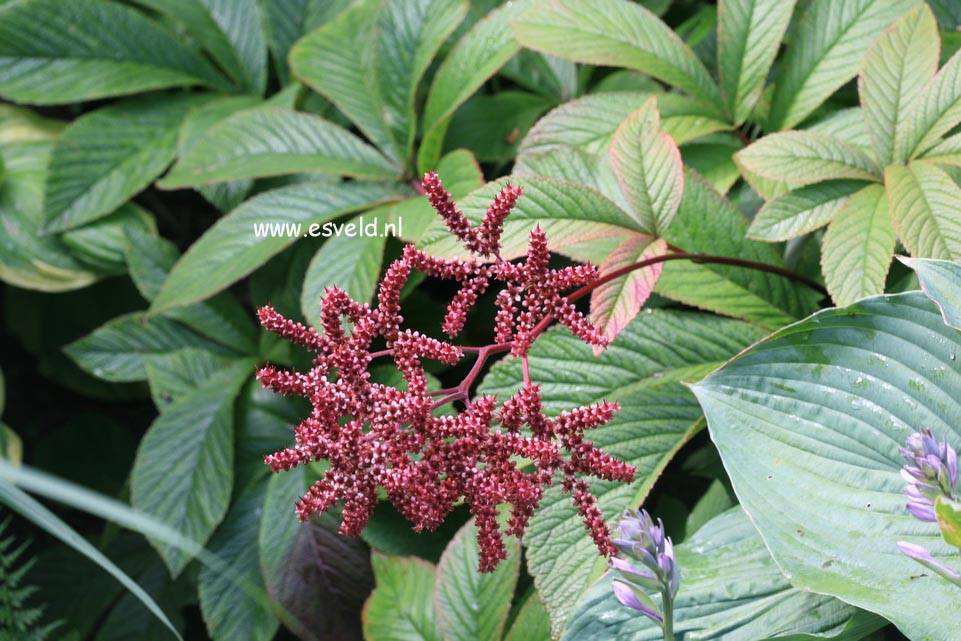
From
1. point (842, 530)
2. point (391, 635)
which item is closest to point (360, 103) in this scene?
point (391, 635)

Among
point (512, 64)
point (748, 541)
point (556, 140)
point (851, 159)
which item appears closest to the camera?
point (748, 541)

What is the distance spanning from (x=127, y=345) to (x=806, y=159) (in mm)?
1103

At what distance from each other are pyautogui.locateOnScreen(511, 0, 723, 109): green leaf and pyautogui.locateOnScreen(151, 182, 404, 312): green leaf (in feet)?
1.07

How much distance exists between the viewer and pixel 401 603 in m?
1.17

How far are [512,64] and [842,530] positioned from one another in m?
1.00

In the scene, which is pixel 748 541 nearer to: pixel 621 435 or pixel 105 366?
pixel 621 435

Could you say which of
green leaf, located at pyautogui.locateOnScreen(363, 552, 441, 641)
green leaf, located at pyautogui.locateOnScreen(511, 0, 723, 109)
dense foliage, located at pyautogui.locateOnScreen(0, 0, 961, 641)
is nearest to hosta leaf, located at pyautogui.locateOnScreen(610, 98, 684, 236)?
dense foliage, located at pyautogui.locateOnScreen(0, 0, 961, 641)

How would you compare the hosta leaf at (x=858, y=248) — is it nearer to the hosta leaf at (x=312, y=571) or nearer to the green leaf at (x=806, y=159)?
the green leaf at (x=806, y=159)

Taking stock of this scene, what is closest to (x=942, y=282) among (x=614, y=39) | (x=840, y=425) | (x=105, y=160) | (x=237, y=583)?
(x=840, y=425)

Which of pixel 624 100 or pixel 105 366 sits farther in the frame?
pixel 105 366

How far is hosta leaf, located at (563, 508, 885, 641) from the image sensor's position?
874mm

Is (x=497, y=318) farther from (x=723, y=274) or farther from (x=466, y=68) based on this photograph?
(x=466, y=68)

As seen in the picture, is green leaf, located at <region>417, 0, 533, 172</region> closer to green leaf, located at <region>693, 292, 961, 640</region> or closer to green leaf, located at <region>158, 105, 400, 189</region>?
green leaf, located at <region>158, 105, 400, 189</region>

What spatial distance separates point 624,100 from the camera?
1294 millimetres
